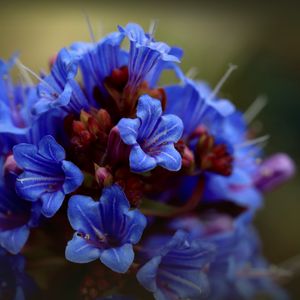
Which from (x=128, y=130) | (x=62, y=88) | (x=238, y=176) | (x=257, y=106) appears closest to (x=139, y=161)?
(x=128, y=130)

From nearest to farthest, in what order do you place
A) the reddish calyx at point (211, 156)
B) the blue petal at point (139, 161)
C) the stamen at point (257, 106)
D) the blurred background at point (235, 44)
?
the blue petal at point (139, 161)
the reddish calyx at point (211, 156)
the blurred background at point (235, 44)
the stamen at point (257, 106)

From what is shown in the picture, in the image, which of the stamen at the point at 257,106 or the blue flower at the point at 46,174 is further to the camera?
the stamen at the point at 257,106

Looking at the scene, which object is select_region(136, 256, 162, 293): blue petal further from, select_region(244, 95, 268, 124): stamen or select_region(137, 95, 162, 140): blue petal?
select_region(244, 95, 268, 124): stamen

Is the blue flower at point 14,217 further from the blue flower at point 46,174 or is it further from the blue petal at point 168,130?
the blue petal at point 168,130

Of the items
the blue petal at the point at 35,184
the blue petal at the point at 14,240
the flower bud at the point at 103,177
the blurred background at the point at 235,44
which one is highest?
the flower bud at the point at 103,177

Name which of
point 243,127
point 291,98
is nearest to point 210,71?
point 291,98

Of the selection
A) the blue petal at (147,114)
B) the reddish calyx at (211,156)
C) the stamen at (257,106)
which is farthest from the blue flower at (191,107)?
the stamen at (257,106)

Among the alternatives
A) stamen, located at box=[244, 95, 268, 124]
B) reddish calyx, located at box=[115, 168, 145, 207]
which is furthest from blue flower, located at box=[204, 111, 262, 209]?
stamen, located at box=[244, 95, 268, 124]

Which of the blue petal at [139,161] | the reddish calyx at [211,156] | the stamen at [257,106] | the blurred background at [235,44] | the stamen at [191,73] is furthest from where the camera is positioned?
the stamen at [257,106]
